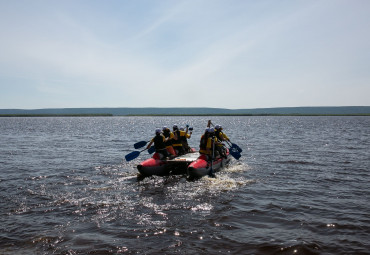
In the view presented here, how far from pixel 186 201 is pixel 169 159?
16.8 feet

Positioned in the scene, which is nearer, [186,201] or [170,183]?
[186,201]

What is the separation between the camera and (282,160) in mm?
18641

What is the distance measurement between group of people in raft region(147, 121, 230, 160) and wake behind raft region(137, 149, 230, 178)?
0.35m

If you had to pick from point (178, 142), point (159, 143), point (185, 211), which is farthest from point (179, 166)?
point (185, 211)

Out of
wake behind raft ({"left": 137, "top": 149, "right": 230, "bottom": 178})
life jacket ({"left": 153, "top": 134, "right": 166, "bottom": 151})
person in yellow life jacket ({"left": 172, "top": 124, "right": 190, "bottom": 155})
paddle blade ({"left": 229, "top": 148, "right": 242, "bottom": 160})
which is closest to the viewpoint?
wake behind raft ({"left": 137, "top": 149, "right": 230, "bottom": 178})

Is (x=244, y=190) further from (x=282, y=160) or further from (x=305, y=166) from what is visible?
(x=282, y=160)

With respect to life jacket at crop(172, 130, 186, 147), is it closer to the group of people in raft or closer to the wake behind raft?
the group of people in raft

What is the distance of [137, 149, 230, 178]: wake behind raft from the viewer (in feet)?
42.8

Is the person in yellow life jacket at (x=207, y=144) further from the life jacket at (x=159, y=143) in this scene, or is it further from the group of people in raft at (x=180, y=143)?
the life jacket at (x=159, y=143)

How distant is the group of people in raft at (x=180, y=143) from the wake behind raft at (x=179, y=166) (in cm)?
35

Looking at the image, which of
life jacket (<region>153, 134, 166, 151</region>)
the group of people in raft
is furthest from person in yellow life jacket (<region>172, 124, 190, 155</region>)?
life jacket (<region>153, 134, 166, 151</region>)

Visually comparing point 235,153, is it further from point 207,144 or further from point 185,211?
point 185,211

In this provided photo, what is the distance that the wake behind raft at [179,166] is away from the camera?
13.0 m

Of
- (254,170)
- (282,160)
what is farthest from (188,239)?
(282,160)
